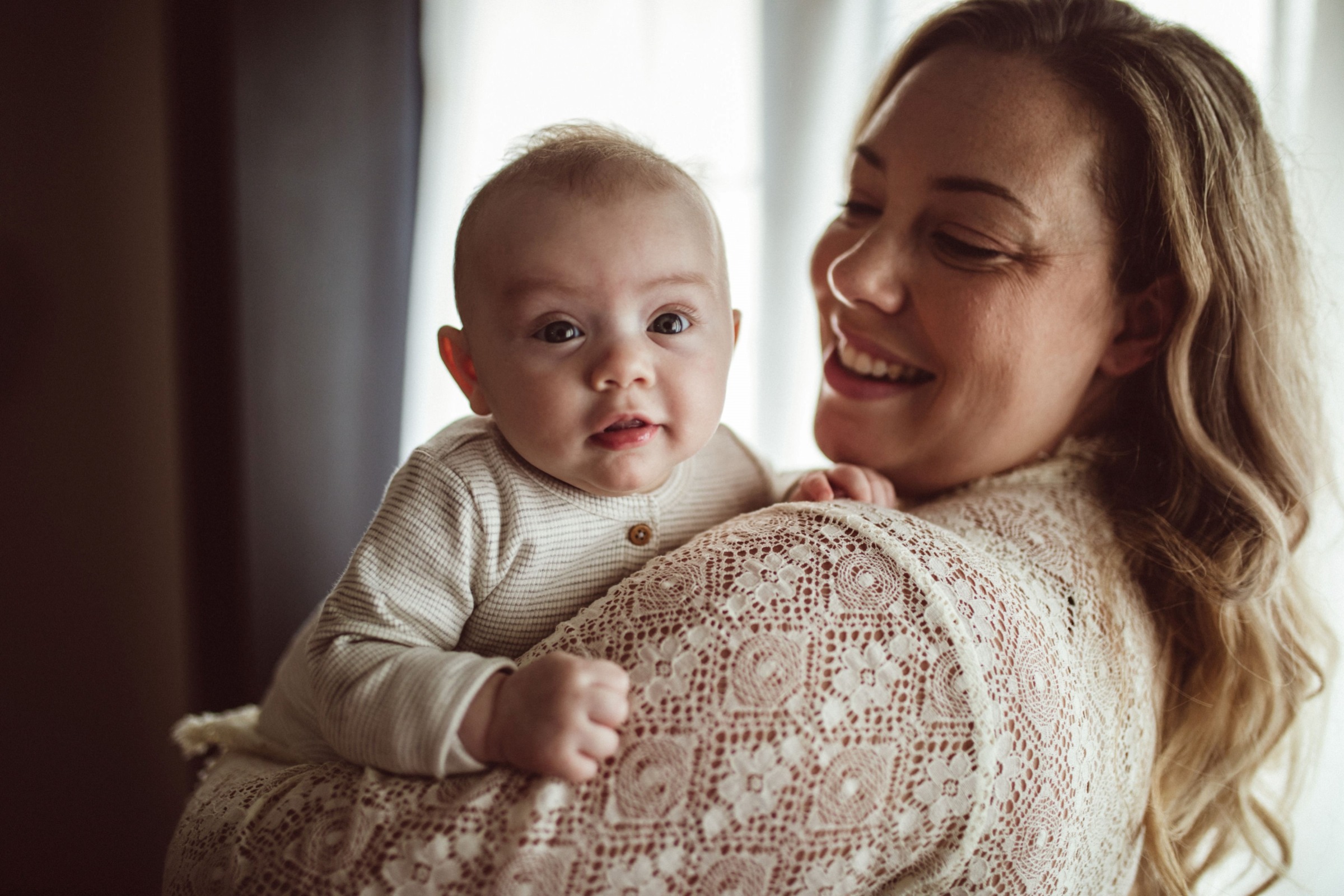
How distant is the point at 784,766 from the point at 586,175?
2.01 feet

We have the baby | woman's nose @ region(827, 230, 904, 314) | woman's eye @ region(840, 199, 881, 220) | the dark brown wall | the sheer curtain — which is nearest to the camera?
the baby

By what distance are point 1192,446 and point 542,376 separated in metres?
0.84

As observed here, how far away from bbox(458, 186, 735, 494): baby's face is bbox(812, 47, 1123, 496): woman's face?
1.27 feet

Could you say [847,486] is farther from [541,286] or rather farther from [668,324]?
[541,286]

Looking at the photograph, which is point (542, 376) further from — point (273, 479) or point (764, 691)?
point (273, 479)

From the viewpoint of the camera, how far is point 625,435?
977mm

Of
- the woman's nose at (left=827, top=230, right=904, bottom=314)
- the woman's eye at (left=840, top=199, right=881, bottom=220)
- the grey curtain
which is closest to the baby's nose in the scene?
the woman's nose at (left=827, top=230, right=904, bottom=314)

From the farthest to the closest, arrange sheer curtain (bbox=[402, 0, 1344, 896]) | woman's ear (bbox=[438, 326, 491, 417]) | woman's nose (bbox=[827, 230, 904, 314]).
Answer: sheer curtain (bbox=[402, 0, 1344, 896]) → woman's nose (bbox=[827, 230, 904, 314]) → woman's ear (bbox=[438, 326, 491, 417])

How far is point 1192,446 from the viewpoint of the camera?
1182 millimetres

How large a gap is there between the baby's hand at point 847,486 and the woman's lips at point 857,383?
12cm

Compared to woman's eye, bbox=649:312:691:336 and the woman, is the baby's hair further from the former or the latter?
the woman

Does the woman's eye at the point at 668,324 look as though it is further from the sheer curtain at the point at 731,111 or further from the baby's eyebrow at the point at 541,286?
the sheer curtain at the point at 731,111

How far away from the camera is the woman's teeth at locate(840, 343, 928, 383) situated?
4.39 ft

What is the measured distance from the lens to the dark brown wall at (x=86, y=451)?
246 centimetres
